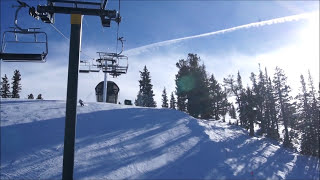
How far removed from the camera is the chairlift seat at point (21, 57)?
9.55m

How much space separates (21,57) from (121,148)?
9.06m

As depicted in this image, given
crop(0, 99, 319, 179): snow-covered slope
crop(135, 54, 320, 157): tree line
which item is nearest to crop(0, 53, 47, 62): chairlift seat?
crop(0, 99, 319, 179): snow-covered slope

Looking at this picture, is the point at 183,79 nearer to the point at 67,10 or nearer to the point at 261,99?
the point at 261,99

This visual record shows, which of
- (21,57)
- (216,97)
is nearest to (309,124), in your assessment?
(216,97)

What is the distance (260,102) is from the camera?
48750 millimetres

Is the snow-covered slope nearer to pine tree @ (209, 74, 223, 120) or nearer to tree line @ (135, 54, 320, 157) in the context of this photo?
tree line @ (135, 54, 320, 157)

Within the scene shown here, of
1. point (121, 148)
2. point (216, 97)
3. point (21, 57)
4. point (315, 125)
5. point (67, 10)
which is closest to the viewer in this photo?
point (67, 10)

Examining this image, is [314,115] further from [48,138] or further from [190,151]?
[48,138]

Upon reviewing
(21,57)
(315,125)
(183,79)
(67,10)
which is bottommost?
(315,125)

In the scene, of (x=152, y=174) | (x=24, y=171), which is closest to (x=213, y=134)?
(x=152, y=174)

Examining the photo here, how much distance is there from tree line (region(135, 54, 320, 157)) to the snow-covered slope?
17.3m

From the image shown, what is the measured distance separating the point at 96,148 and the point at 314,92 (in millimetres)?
52589

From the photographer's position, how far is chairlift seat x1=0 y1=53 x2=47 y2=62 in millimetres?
9547

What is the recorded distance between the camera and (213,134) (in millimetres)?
23719
